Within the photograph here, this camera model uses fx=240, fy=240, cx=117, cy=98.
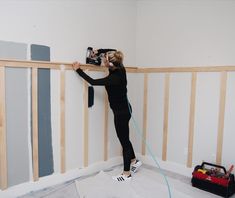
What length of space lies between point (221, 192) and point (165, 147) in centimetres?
96

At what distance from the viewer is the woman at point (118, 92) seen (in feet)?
9.18

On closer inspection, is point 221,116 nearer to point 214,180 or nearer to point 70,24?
point 214,180

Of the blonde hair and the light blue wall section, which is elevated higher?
the blonde hair

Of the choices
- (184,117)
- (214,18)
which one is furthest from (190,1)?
(184,117)

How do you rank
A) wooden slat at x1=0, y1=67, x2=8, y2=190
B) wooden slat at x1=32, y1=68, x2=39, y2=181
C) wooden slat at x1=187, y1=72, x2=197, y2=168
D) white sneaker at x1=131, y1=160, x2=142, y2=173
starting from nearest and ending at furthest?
wooden slat at x1=0, y1=67, x2=8, y2=190 → wooden slat at x1=32, y1=68, x2=39, y2=181 → wooden slat at x1=187, y1=72, x2=197, y2=168 → white sneaker at x1=131, y1=160, x2=142, y2=173

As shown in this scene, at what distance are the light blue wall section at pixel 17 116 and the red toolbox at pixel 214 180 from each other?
196 centimetres

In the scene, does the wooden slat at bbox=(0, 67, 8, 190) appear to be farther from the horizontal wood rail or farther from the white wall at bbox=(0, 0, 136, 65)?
the white wall at bbox=(0, 0, 136, 65)

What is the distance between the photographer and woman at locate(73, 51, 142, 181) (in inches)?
110

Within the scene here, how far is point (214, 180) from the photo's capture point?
8.80 feet

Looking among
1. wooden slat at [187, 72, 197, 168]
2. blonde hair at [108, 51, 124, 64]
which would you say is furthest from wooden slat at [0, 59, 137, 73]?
wooden slat at [187, 72, 197, 168]

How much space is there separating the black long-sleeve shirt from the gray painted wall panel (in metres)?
0.41

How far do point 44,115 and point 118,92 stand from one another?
35.4 inches

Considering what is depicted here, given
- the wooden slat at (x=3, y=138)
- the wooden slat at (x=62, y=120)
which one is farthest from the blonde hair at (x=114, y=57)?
the wooden slat at (x=3, y=138)

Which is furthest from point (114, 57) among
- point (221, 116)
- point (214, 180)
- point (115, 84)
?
point (214, 180)
